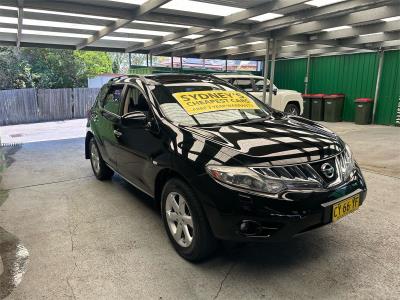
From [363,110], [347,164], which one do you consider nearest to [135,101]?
[347,164]

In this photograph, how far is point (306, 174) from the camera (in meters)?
2.28

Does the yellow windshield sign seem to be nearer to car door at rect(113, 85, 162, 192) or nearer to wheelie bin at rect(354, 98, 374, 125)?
car door at rect(113, 85, 162, 192)

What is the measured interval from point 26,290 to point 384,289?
2.53 metres

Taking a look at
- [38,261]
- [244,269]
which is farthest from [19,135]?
[244,269]

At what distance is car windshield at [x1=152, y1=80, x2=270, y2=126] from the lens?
117 inches

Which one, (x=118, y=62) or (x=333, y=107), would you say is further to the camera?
(x=118, y=62)

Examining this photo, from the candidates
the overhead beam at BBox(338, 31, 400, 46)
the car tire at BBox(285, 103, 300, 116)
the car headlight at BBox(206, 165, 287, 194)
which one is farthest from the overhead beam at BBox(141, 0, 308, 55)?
the car tire at BBox(285, 103, 300, 116)

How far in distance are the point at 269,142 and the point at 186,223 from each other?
91 cm

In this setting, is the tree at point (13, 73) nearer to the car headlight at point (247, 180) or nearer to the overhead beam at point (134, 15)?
the overhead beam at point (134, 15)

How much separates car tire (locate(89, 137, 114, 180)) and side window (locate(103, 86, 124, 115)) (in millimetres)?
696

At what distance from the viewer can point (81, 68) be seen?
1906cm

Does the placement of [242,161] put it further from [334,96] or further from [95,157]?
[334,96]

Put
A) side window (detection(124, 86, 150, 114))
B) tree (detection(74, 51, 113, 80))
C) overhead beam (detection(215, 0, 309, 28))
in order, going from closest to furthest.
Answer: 1. side window (detection(124, 86, 150, 114))
2. overhead beam (detection(215, 0, 309, 28))
3. tree (detection(74, 51, 113, 80))

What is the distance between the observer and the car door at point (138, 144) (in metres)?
3.00
